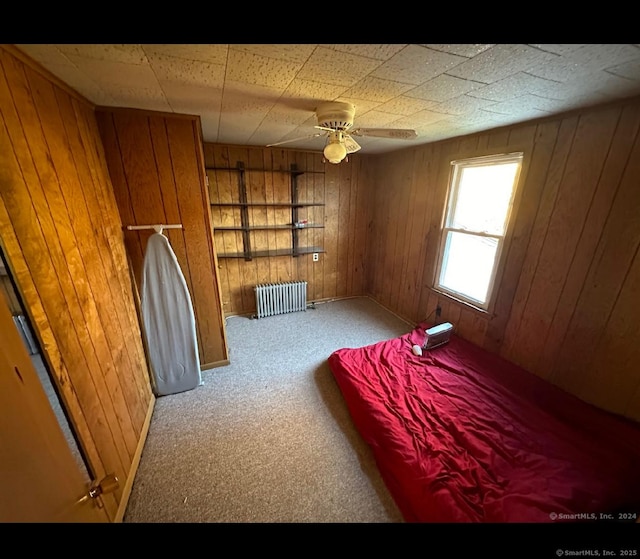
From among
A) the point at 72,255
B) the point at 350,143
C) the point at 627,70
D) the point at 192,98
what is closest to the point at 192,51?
the point at 192,98

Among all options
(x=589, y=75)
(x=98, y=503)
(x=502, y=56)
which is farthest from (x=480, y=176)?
(x=98, y=503)

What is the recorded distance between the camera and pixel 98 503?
104 cm

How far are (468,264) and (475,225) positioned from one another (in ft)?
1.37

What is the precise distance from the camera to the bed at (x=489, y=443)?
3.98 ft

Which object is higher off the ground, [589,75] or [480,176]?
[589,75]

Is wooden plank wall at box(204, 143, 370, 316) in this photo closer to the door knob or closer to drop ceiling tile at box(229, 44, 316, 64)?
drop ceiling tile at box(229, 44, 316, 64)

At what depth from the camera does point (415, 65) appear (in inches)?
43.0

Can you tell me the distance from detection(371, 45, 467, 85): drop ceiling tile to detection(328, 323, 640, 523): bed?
2.03m

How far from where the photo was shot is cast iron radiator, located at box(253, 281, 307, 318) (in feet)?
11.4

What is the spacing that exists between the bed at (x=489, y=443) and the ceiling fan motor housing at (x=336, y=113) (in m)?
1.95

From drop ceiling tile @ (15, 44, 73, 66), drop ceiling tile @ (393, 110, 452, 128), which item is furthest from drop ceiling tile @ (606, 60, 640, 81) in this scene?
drop ceiling tile @ (15, 44, 73, 66)

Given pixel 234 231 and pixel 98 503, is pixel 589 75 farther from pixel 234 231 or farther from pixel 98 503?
pixel 234 231

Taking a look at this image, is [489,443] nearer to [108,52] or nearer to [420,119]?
[420,119]
